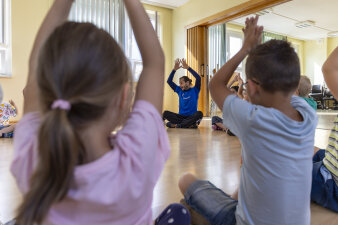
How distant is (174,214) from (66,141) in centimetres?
53

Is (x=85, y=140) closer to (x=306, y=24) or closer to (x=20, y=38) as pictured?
(x=20, y=38)

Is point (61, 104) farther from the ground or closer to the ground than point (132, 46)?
closer to the ground

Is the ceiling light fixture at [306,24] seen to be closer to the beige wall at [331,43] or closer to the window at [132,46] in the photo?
the beige wall at [331,43]

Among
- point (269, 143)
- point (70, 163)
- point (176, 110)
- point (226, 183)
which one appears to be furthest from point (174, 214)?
point (176, 110)

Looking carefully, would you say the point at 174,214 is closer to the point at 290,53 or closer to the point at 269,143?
the point at 269,143

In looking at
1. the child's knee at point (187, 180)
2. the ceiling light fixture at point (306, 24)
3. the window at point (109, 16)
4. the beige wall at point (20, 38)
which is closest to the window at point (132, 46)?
the window at point (109, 16)

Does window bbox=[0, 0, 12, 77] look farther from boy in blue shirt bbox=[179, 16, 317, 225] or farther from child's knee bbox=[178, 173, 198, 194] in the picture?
boy in blue shirt bbox=[179, 16, 317, 225]

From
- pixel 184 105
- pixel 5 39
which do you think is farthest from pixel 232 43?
pixel 5 39

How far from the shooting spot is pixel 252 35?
0.80m

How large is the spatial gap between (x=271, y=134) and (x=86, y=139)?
1.62ft

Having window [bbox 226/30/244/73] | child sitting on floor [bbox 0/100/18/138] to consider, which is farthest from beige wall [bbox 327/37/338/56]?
child sitting on floor [bbox 0/100/18/138]

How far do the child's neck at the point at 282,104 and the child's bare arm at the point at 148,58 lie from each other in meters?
0.38

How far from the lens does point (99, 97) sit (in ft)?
1.28

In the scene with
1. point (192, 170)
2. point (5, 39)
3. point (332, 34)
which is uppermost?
point (332, 34)
